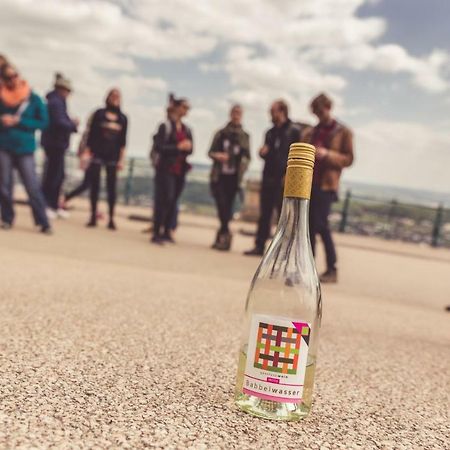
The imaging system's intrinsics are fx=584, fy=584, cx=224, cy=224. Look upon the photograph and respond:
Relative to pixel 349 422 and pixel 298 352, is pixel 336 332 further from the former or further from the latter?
pixel 298 352

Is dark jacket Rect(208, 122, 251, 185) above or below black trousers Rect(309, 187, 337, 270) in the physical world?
above

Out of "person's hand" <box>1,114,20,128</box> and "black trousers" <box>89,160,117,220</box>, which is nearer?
"person's hand" <box>1,114,20,128</box>

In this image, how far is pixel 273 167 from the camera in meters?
5.98

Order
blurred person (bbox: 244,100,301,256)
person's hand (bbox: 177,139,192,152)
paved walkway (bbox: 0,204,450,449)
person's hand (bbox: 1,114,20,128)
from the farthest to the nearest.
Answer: person's hand (bbox: 177,139,192,152)
blurred person (bbox: 244,100,301,256)
person's hand (bbox: 1,114,20,128)
paved walkway (bbox: 0,204,450,449)

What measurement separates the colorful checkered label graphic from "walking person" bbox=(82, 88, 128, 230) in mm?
5968

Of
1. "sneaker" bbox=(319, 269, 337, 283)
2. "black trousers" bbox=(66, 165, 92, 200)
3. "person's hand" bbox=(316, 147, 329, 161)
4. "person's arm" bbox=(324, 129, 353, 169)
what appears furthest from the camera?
"black trousers" bbox=(66, 165, 92, 200)

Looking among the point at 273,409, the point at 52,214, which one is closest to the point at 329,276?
the point at 273,409

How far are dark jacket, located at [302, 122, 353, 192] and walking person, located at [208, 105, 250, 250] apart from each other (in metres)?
1.70

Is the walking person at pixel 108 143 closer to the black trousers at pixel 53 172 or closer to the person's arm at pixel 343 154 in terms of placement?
the black trousers at pixel 53 172

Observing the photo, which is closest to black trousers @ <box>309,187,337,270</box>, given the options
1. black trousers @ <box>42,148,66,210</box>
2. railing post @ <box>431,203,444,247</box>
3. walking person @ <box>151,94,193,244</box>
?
walking person @ <box>151,94,193,244</box>

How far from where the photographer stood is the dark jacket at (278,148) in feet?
19.0

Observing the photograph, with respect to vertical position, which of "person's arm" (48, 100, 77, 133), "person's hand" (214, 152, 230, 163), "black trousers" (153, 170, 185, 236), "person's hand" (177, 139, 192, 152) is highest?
"person's arm" (48, 100, 77, 133)

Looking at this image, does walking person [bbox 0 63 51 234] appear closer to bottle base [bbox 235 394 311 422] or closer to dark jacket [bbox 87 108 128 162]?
dark jacket [bbox 87 108 128 162]

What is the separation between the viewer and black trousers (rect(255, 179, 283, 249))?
19.7ft
